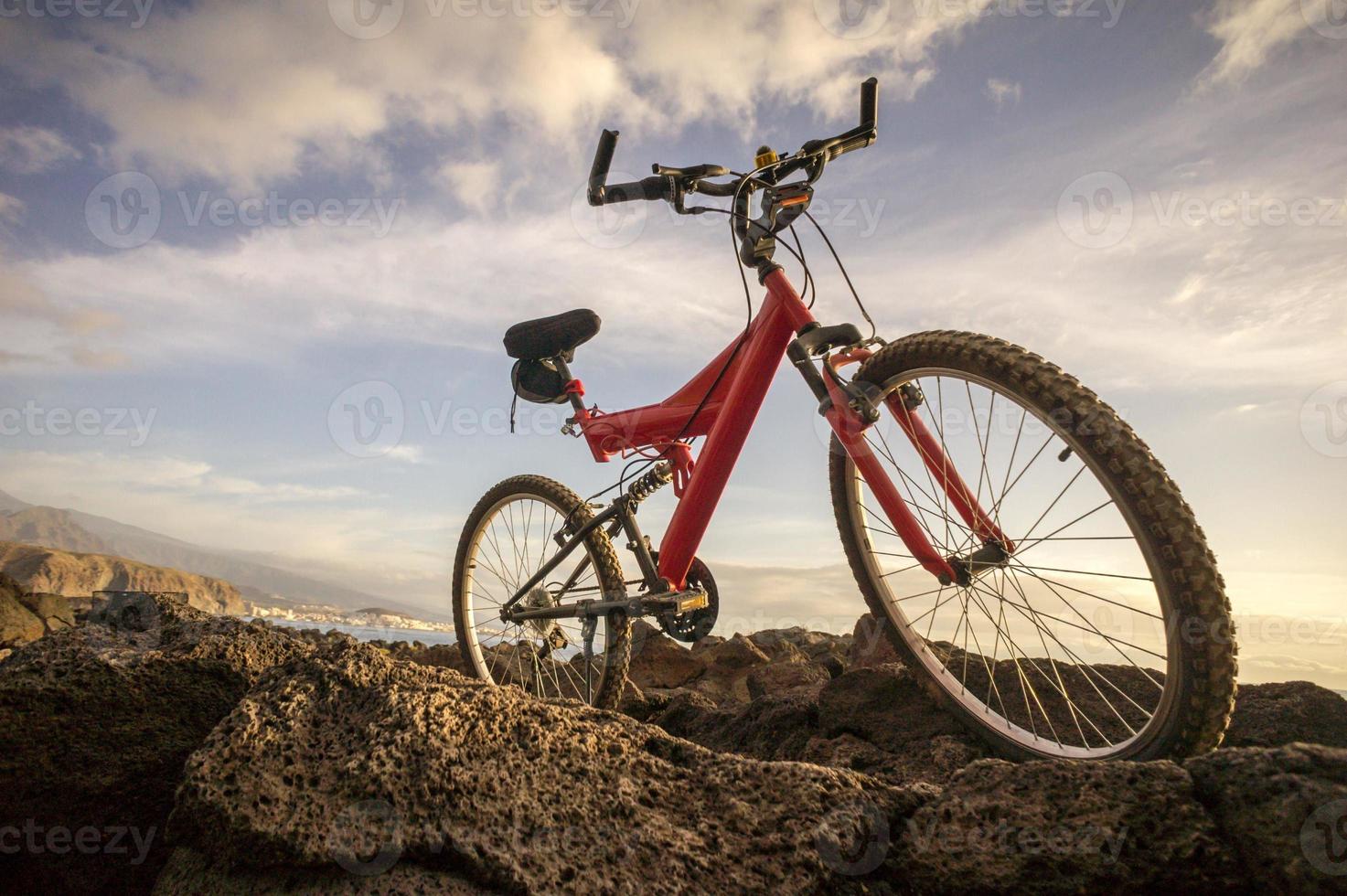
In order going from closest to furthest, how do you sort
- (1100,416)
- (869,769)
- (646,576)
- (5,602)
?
1. (1100,416)
2. (869,769)
3. (646,576)
4. (5,602)

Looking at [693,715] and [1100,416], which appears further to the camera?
[693,715]

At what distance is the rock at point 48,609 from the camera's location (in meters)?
13.1

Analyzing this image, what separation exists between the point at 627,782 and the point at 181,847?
93 cm

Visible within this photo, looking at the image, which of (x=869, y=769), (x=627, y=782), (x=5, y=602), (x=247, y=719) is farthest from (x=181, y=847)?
(x=5, y=602)

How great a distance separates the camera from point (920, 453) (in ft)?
7.91

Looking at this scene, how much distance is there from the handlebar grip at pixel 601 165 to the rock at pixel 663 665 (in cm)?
400

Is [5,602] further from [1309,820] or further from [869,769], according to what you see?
[1309,820]

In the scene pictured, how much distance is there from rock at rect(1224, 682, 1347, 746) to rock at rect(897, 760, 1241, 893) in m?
1.24

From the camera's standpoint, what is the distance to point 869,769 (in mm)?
2172

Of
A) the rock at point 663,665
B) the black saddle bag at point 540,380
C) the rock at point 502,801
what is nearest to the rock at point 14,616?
the rock at point 663,665

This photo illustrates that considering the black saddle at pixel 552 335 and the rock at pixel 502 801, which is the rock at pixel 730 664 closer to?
the black saddle at pixel 552 335

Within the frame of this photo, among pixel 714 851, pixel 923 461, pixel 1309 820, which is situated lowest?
pixel 714 851

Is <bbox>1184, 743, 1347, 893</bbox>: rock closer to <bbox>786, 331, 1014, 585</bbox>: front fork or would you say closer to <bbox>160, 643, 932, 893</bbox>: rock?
<bbox>160, 643, 932, 893</bbox>: rock

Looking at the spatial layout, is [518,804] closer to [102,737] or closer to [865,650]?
[102,737]
